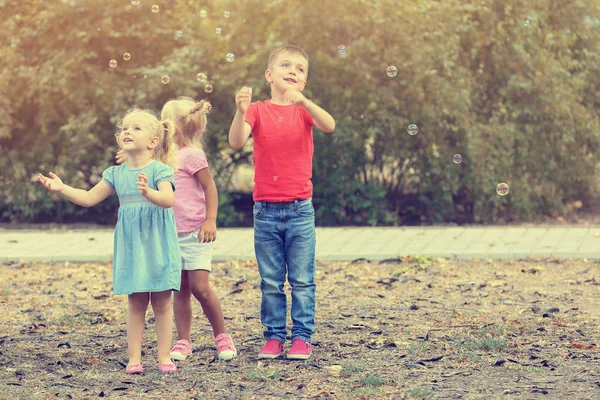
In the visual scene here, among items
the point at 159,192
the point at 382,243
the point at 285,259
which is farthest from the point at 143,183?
the point at 382,243

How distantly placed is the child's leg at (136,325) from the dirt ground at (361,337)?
0.11 metres

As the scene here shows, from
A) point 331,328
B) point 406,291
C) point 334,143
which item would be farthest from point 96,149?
point 331,328

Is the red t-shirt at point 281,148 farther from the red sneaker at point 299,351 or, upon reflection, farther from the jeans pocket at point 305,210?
the red sneaker at point 299,351

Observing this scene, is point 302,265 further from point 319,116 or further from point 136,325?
point 136,325

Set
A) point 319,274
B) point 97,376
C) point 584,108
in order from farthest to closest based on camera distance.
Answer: point 584,108 → point 319,274 → point 97,376

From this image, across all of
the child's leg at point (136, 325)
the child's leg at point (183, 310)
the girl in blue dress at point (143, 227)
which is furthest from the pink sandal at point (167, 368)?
the child's leg at point (183, 310)

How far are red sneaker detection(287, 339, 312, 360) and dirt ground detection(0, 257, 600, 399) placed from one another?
0.14 ft

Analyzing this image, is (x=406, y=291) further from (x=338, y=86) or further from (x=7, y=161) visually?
(x=7, y=161)

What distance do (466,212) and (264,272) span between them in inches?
265

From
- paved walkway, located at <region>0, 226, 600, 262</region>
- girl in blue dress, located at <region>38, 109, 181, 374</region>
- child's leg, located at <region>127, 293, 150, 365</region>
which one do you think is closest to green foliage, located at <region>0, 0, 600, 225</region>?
paved walkway, located at <region>0, 226, 600, 262</region>

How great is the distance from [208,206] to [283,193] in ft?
1.29

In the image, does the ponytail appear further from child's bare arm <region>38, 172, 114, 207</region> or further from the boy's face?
the boy's face

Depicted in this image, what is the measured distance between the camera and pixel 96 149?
11.4 metres

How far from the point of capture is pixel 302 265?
5461 mm
